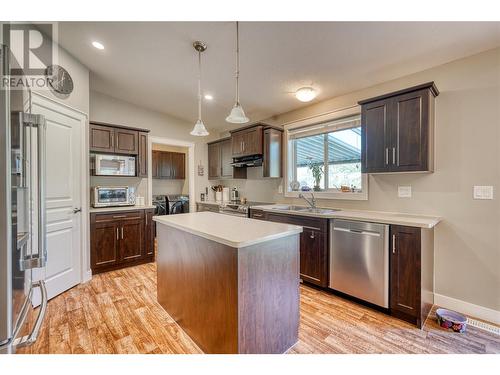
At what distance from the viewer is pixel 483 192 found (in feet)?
7.07

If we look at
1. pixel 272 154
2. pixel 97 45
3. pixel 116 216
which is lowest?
pixel 116 216

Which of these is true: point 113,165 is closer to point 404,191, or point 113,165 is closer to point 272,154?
point 272,154

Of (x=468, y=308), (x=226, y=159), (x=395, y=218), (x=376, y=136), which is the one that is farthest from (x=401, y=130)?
(x=226, y=159)

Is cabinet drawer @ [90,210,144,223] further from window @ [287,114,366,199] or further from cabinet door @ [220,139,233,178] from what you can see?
window @ [287,114,366,199]

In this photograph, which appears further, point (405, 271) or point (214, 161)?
point (214, 161)

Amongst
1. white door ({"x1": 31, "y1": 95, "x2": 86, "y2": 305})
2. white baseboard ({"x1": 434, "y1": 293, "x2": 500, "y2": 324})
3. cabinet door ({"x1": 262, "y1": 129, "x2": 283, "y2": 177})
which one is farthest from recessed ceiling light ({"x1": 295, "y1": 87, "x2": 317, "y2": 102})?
white door ({"x1": 31, "y1": 95, "x2": 86, "y2": 305})

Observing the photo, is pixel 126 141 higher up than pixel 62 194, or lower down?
higher up

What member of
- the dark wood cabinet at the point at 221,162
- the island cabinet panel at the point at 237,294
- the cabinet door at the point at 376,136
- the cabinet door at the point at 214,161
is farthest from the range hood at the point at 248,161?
the island cabinet panel at the point at 237,294

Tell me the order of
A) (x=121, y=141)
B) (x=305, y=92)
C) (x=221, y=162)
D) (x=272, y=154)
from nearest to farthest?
(x=305, y=92) < (x=121, y=141) < (x=272, y=154) < (x=221, y=162)

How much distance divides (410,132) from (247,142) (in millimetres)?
2407

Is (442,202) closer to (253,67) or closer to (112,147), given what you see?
(253,67)

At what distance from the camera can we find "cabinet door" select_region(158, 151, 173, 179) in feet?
21.2

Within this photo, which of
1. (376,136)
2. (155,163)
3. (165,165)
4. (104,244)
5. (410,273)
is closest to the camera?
(410,273)
